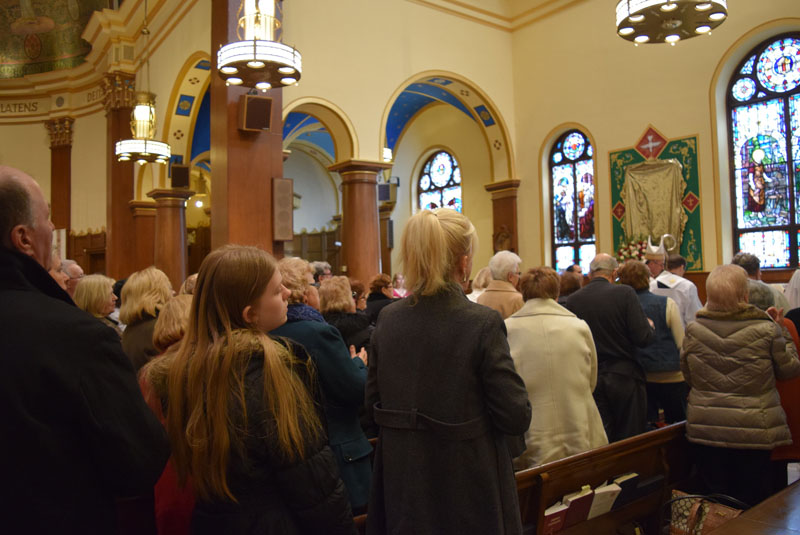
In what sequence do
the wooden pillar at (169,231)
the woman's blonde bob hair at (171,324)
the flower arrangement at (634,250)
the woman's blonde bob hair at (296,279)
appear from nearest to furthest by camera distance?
1. the woman's blonde bob hair at (171,324)
2. the woman's blonde bob hair at (296,279)
3. the flower arrangement at (634,250)
4. the wooden pillar at (169,231)

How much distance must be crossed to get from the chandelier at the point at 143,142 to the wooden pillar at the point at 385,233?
6764 millimetres

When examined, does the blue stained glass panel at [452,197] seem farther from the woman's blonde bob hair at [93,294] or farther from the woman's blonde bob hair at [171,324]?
the woman's blonde bob hair at [171,324]

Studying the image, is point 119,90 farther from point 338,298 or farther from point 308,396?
point 308,396

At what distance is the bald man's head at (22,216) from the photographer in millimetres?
1372

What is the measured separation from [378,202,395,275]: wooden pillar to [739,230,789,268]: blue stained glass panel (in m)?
8.48

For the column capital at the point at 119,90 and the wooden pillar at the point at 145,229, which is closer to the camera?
the wooden pillar at the point at 145,229

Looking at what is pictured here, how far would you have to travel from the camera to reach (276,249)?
834cm

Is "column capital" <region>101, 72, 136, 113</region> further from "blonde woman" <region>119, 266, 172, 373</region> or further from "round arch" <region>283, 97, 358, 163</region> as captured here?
"blonde woman" <region>119, 266, 172, 373</region>

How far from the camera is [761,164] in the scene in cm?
926

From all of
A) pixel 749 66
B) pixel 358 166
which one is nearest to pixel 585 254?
pixel 749 66

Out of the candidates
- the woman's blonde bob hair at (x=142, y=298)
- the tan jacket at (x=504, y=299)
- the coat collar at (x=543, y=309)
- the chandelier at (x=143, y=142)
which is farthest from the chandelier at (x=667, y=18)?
the chandelier at (x=143, y=142)

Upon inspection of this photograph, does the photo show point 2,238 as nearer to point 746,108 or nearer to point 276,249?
point 276,249

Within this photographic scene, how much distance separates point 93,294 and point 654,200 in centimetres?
882

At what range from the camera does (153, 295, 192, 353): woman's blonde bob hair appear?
2285 millimetres
